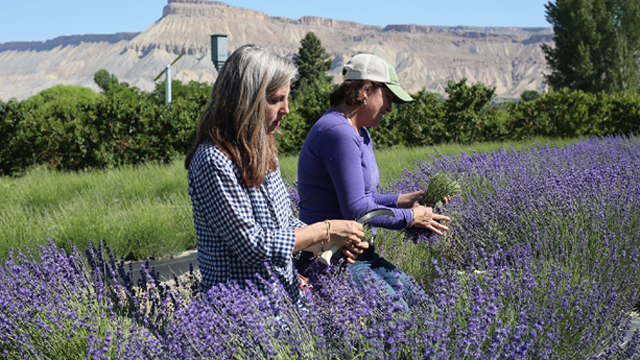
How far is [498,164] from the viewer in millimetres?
4863

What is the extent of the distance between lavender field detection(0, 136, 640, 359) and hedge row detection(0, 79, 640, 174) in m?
7.98

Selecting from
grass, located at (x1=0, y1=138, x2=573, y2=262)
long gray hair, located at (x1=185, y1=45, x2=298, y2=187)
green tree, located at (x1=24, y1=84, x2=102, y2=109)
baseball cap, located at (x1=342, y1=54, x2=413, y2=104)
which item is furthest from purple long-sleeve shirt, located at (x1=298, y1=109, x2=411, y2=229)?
green tree, located at (x1=24, y1=84, x2=102, y2=109)

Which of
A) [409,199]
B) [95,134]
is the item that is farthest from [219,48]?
[409,199]

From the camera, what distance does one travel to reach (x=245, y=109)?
205cm

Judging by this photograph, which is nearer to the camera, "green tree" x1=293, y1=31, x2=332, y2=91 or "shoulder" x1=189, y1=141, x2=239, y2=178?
"shoulder" x1=189, y1=141, x2=239, y2=178

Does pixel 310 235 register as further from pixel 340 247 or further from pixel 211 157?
pixel 211 157

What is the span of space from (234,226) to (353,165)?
2.45 ft

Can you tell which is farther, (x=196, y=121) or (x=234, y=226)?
(x=196, y=121)

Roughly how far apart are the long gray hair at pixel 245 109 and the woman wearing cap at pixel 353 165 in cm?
49

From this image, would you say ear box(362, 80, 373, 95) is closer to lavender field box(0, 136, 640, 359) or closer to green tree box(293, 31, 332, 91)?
lavender field box(0, 136, 640, 359)

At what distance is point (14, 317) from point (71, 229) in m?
2.70

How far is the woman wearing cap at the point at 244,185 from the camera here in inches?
77.7

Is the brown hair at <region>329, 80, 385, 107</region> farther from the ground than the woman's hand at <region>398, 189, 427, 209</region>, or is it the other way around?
the brown hair at <region>329, 80, 385, 107</region>

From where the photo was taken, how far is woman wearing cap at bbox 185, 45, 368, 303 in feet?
6.47
